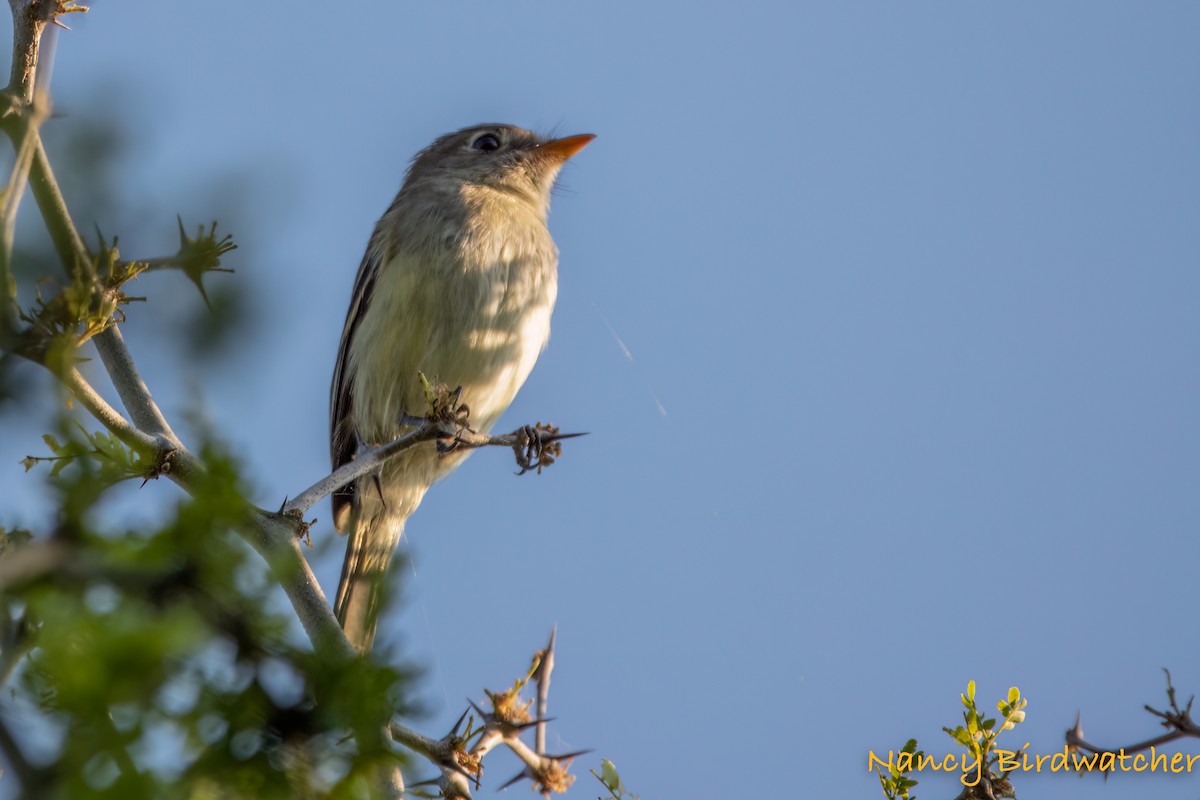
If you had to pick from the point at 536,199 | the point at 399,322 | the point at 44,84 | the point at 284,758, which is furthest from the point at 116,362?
the point at 536,199

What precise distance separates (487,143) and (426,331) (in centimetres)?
206

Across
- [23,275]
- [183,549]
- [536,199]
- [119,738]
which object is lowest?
[119,738]

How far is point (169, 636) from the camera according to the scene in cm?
117

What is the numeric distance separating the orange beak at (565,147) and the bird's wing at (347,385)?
131cm

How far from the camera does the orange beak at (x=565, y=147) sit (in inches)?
278

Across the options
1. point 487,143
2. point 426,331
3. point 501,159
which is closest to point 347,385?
point 426,331

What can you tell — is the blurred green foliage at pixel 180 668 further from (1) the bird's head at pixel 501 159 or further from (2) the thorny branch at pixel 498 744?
(1) the bird's head at pixel 501 159

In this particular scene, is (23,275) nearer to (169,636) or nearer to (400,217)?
(169,636)

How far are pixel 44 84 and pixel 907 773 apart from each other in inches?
135

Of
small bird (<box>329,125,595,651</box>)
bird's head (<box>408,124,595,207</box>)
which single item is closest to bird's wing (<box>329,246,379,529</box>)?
small bird (<box>329,125,595,651</box>)

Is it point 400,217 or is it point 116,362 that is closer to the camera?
point 116,362

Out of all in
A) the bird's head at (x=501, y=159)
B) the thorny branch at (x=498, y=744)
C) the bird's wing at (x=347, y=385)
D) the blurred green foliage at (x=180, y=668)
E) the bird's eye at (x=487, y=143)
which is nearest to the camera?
the blurred green foliage at (x=180, y=668)

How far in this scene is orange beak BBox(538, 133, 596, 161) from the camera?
7055 mm

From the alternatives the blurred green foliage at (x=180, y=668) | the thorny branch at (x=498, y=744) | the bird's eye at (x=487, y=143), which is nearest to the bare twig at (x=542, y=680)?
the thorny branch at (x=498, y=744)
